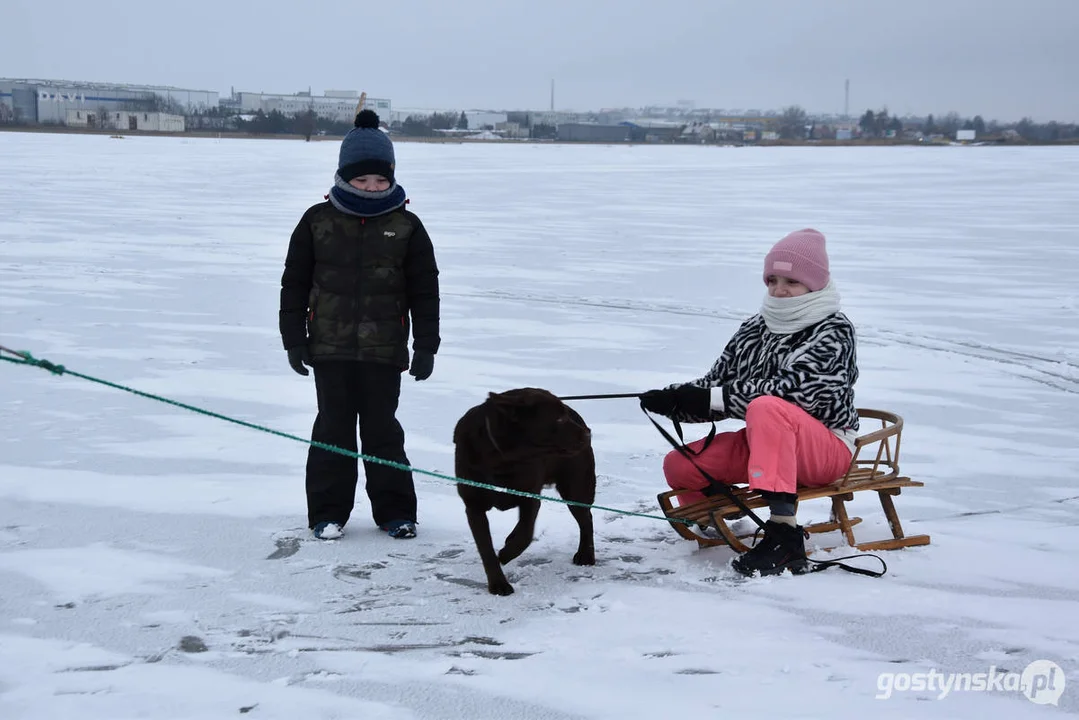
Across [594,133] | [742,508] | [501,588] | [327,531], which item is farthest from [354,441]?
[594,133]

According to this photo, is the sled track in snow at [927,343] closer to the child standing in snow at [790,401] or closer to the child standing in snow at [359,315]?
the child standing in snow at [790,401]

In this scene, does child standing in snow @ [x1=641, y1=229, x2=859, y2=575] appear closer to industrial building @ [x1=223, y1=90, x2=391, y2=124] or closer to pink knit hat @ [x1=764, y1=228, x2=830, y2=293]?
pink knit hat @ [x1=764, y1=228, x2=830, y2=293]

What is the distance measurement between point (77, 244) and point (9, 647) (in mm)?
10260

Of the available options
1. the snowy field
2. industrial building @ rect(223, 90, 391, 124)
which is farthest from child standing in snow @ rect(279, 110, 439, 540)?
industrial building @ rect(223, 90, 391, 124)

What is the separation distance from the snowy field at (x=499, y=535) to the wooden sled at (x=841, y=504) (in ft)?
0.27

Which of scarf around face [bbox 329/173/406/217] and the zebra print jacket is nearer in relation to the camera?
the zebra print jacket

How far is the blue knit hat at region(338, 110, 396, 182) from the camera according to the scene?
3910 millimetres

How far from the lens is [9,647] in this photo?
3.05 metres

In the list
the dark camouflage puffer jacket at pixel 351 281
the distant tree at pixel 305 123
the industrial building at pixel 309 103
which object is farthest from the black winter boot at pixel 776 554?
the industrial building at pixel 309 103

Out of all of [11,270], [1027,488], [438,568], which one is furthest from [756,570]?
[11,270]

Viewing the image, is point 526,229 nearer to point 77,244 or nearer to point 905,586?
point 77,244

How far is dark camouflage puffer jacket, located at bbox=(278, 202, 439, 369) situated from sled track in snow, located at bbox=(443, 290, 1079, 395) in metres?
4.48

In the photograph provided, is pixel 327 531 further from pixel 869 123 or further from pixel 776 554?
pixel 869 123

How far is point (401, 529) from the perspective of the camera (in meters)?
4.05
